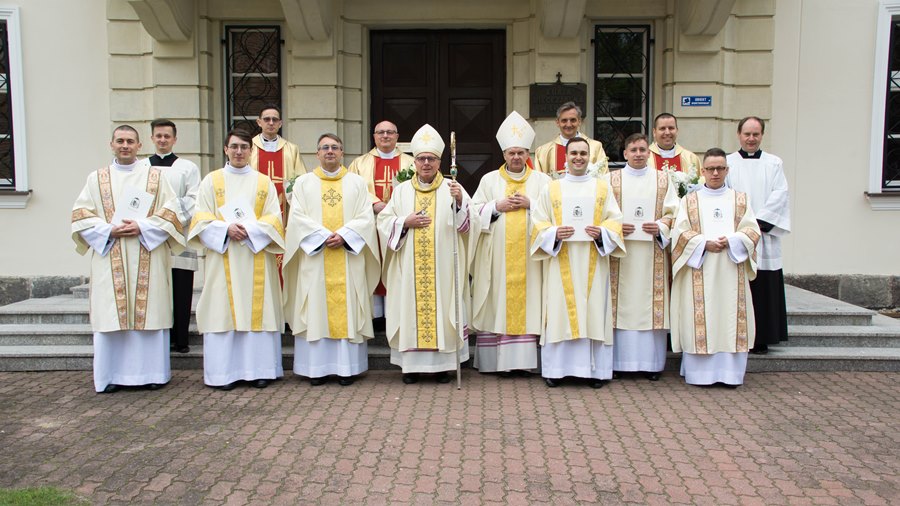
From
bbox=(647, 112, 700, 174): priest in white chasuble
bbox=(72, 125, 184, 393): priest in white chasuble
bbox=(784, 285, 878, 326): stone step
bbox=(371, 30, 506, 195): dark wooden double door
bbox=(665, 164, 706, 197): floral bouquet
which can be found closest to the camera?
bbox=(72, 125, 184, 393): priest in white chasuble

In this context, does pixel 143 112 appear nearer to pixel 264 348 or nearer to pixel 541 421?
pixel 264 348

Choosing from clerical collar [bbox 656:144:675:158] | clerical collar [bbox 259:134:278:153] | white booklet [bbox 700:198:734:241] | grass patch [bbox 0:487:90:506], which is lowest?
grass patch [bbox 0:487:90:506]

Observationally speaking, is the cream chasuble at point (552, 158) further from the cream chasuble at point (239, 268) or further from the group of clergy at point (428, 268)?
the cream chasuble at point (239, 268)

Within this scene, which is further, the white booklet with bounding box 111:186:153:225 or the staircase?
the staircase

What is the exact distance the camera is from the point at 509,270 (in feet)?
22.2

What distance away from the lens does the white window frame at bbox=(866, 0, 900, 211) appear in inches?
371

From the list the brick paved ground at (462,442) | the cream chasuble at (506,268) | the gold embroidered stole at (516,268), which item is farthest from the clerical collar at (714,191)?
the brick paved ground at (462,442)

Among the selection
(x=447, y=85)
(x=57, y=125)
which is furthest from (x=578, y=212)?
(x=57, y=125)

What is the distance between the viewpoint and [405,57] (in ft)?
32.9

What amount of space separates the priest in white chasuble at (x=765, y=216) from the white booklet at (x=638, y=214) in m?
0.92

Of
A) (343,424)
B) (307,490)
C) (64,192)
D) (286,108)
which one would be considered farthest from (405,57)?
(307,490)

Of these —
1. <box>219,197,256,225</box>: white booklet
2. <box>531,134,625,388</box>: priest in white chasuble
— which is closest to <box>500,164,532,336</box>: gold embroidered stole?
<box>531,134,625,388</box>: priest in white chasuble

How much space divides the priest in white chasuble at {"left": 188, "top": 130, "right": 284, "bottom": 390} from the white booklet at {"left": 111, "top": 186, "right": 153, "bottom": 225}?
0.42m

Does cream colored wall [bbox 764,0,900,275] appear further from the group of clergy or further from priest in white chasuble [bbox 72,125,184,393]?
priest in white chasuble [bbox 72,125,184,393]
